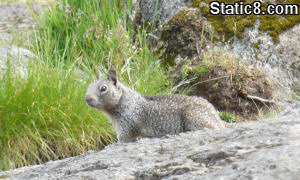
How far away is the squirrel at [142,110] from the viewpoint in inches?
179

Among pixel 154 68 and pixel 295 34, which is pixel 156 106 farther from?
pixel 295 34

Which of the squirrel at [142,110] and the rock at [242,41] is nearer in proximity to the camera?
the squirrel at [142,110]

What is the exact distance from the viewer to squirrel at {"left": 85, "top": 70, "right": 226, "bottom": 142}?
4.54 meters

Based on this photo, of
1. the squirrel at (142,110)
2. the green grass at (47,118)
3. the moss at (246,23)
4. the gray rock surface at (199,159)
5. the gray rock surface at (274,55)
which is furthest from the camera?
the moss at (246,23)

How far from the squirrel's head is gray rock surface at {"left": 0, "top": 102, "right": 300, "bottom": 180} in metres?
0.88

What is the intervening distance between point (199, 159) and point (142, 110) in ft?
6.59

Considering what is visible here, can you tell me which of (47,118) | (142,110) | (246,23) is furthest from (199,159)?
(246,23)

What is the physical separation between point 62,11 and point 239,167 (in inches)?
273

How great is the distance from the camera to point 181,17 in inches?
308

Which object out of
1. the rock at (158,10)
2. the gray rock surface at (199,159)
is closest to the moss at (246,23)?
the rock at (158,10)

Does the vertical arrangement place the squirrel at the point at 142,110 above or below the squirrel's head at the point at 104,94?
below

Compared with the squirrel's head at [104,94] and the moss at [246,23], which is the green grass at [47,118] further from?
the moss at [246,23]

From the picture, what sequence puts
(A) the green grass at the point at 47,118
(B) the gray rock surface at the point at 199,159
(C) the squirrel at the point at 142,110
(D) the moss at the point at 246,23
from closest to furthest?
(B) the gray rock surface at the point at 199,159 → (C) the squirrel at the point at 142,110 → (A) the green grass at the point at 47,118 → (D) the moss at the point at 246,23

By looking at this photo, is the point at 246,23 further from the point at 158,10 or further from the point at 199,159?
the point at 199,159
